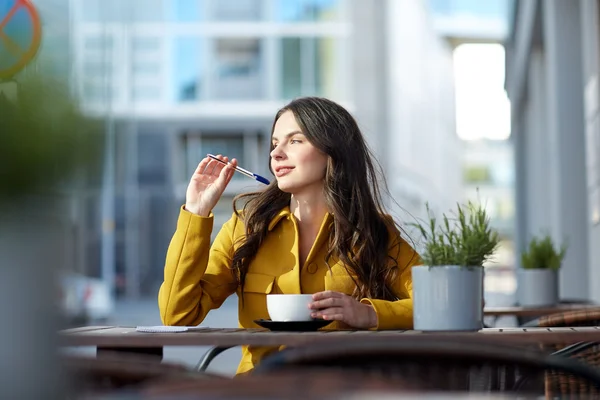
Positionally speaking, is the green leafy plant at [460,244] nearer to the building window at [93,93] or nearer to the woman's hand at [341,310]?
the woman's hand at [341,310]

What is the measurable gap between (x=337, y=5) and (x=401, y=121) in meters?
3.70

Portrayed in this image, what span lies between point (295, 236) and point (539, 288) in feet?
5.81

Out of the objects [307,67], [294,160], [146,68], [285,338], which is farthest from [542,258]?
[146,68]

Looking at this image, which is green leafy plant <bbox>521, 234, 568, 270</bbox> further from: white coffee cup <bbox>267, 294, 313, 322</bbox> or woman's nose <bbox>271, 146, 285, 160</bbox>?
white coffee cup <bbox>267, 294, 313, 322</bbox>

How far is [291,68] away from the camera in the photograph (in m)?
25.0

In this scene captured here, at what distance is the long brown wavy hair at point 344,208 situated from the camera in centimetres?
264

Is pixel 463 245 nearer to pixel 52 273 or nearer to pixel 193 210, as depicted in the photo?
pixel 193 210

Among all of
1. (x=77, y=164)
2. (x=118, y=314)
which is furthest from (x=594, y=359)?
(x=118, y=314)

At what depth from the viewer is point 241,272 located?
8.81 ft

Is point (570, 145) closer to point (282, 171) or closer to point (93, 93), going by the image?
point (282, 171)

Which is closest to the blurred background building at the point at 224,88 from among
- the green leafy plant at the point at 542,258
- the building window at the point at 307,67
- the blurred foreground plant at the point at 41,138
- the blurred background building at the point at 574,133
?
the building window at the point at 307,67

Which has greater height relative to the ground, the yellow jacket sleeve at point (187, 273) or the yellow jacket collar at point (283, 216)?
the yellow jacket collar at point (283, 216)

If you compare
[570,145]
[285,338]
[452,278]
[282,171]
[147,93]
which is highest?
[147,93]

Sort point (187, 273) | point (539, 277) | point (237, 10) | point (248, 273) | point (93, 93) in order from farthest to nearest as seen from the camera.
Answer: point (237, 10)
point (539, 277)
point (248, 273)
point (187, 273)
point (93, 93)
